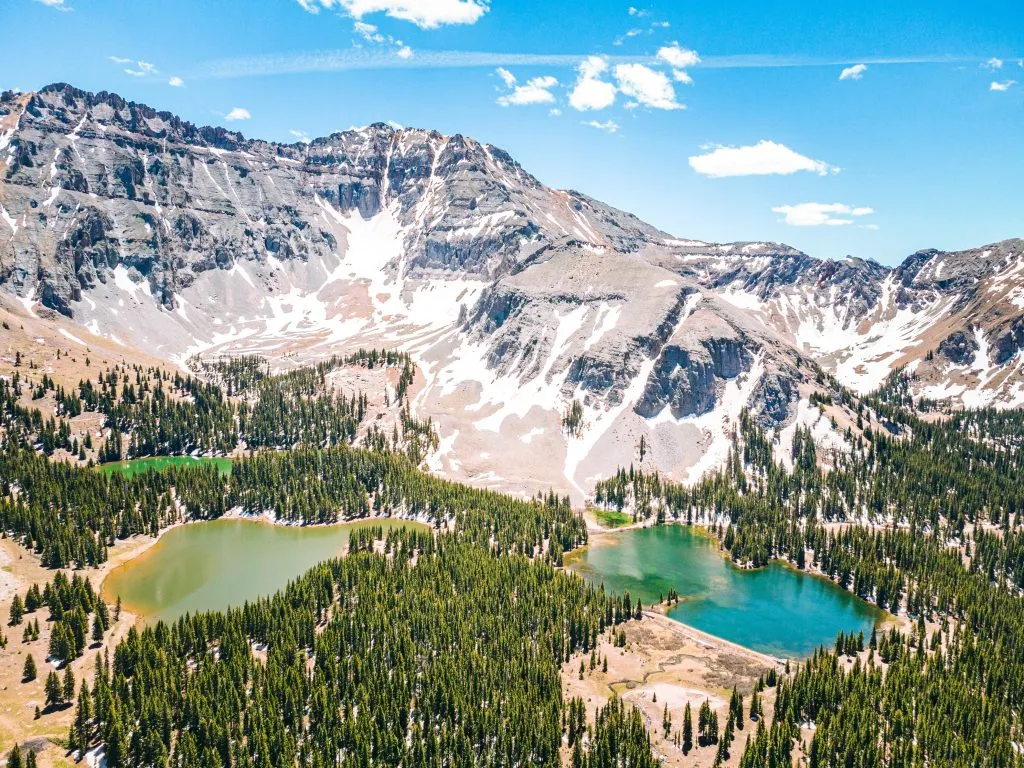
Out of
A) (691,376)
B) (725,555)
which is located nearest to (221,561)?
(725,555)

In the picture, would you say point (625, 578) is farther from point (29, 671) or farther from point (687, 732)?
point (29, 671)

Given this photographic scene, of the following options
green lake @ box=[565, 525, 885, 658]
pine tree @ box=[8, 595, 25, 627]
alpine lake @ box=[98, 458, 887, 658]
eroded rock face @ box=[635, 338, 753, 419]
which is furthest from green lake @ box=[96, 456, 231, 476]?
eroded rock face @ box=[635, 338, 753, 419]

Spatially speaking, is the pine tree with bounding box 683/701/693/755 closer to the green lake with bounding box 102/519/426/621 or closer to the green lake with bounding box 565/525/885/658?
the green lake with bounding box 565/525/885/658

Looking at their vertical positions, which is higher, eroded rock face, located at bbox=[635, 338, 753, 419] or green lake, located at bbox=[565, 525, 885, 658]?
eroded rock face, located at bbox=[635, 338, 753, 419]

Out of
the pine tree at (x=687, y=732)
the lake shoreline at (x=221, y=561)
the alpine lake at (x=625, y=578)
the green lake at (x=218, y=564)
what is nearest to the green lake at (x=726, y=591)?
the alpine lake at (x=625, y=578)

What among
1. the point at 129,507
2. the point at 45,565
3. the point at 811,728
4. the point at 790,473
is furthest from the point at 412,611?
the point at 790,473

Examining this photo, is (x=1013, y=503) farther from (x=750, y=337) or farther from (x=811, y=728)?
(x=811, y=728)

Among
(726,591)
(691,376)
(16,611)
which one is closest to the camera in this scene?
(16,611)
